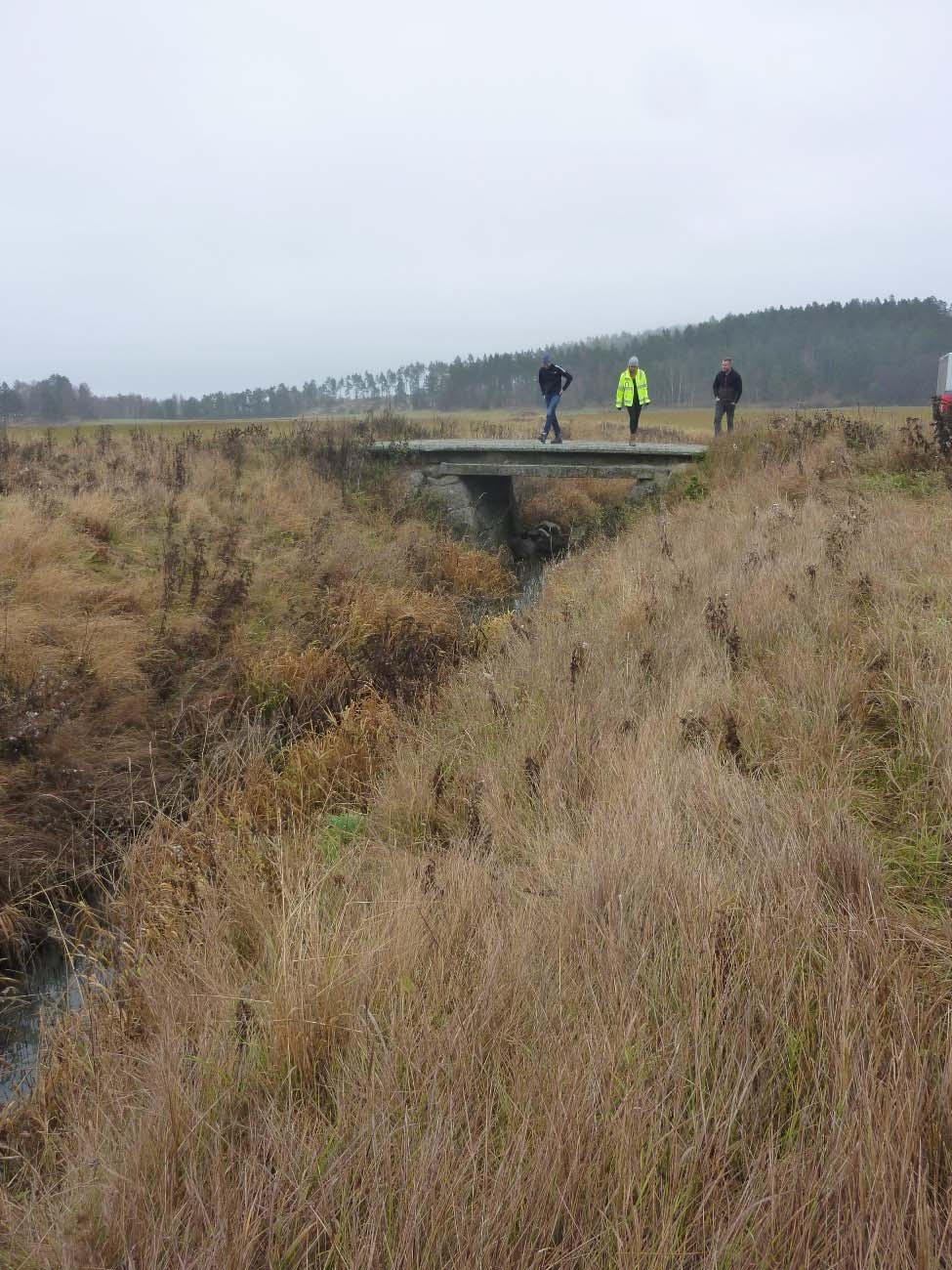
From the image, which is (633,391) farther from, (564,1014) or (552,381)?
(564,1014)

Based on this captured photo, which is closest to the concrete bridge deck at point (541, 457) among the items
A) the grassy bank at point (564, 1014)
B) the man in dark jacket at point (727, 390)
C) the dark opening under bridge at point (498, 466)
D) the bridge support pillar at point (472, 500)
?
the dark opening under bridge at point (498, 466)

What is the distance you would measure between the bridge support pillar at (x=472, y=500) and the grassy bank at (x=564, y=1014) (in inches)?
464

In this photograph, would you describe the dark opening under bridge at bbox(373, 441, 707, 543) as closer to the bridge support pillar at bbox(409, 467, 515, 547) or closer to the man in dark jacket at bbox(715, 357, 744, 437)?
the bridge support pillar at bbox(409, 467, 515, 547)

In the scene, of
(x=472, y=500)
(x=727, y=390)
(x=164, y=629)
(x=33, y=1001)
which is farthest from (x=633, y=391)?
(x=33, y=1001)

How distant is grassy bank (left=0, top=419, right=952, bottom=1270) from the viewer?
56.8 inches

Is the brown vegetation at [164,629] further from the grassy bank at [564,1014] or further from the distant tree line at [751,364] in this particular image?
the distant tree line at [751,364]

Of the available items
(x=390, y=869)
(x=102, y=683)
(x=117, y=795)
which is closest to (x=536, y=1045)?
(x=390, y=869)

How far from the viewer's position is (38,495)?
32.8ft

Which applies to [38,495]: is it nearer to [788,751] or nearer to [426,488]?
[426,488]

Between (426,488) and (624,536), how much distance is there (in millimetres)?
5746

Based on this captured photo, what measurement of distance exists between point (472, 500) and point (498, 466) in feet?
2.95

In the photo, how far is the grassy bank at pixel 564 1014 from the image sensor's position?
56.8 inches

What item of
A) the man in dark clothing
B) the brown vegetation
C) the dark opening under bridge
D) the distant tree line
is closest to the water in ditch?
the brown vegetation

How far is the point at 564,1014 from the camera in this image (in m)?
1.97
